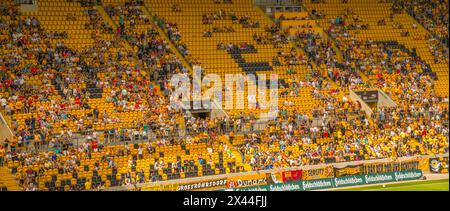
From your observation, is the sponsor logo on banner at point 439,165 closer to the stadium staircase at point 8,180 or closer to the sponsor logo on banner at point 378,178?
the sponsor logo on banner at point 378,178

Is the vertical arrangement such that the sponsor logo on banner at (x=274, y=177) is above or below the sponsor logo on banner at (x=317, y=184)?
above

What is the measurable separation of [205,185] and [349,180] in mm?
6489

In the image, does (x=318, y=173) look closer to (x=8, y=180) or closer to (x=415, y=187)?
(x=415, y=187)

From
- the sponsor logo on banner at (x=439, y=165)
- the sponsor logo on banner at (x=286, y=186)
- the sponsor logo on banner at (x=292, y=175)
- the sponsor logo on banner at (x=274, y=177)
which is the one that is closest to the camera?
the sponsor logo on banner at (x=286, y=186)

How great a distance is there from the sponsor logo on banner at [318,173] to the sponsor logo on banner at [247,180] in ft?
6.96

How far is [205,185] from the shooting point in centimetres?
2783

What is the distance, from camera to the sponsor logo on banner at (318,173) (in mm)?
30170

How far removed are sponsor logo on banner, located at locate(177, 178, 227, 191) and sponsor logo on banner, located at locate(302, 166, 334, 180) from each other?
3.91 meters

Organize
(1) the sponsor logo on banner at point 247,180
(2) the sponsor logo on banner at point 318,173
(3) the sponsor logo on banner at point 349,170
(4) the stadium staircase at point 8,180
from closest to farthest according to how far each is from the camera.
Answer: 1. (4) the stadium staircase at point 8,180
2. (1) the sponsor logo on banner at point 247,180
3. (2) the sponsor logo on banner at point 318,173
4. (3) the sponsor logo on banner at point 349,170

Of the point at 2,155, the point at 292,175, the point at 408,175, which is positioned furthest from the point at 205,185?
the point at 408,175

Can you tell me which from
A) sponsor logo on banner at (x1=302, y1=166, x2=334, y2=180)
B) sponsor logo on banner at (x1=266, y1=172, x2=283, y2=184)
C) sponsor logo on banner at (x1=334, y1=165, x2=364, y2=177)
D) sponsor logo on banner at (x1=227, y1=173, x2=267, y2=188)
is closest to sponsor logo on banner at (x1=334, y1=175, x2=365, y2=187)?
sponsor logo on banner at (x1=334, y1=165, x2=364, y2=177)

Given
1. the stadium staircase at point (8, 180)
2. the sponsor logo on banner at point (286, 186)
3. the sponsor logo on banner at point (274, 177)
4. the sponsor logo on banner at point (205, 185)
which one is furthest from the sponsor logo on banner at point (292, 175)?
the stadium staircase at point (8, 180)

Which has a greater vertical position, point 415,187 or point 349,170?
point 349,170
